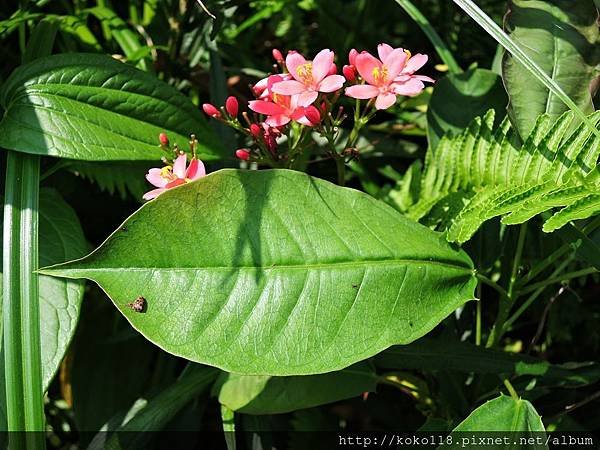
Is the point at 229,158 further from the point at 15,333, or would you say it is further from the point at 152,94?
the point at 15,333

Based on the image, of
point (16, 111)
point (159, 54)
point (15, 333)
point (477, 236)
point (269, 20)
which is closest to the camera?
point (15, 333)

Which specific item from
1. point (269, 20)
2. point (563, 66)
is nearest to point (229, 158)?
point (563, 66)

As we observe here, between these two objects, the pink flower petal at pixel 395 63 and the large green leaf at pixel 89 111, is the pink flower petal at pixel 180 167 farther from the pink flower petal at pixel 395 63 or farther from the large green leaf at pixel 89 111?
the pink flower petal at pixel 395 63

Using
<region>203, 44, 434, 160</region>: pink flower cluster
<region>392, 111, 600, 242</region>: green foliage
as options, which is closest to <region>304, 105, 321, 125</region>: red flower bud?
<region>203, 44, 434, 160</region>: pink flower cluster

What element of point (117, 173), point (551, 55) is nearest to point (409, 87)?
point (551, 55)

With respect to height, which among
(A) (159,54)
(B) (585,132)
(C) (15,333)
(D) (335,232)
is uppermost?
(A) (159,54)

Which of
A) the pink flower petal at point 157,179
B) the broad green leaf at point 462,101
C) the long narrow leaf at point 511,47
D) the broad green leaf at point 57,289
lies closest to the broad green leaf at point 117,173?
the broad green leaf at point 57,289
